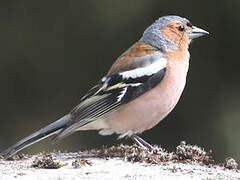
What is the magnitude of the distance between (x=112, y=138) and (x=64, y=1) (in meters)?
2.23

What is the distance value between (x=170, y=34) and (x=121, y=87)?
1045 mm

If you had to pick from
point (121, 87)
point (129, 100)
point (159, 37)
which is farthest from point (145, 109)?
point (159, 37)

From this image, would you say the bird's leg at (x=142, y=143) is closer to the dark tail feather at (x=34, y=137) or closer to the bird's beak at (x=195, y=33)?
the dark tail feather at (x=34, y=137)

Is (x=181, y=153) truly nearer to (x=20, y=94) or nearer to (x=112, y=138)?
(x=112, y=138)

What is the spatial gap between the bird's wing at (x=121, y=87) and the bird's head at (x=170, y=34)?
356 mm

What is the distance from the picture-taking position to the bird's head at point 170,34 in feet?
23.4

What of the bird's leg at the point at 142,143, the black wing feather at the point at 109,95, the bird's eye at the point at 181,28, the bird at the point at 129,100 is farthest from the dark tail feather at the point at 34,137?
the bird's eye at the point at 181,28

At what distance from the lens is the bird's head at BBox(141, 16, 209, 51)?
712cm

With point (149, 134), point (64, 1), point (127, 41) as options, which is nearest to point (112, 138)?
point (149, 134)

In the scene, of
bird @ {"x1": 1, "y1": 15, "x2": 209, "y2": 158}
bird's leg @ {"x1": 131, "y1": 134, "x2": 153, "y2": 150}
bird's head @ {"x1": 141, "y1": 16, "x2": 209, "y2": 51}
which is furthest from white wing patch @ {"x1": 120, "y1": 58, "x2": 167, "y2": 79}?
bird's leg @ {"x1": 131, "y1": 134, "x2": 153, "y2": 150}

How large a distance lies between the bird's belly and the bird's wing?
0.06 metres

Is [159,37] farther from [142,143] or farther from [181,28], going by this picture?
[142,143]

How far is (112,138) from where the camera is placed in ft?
31.7

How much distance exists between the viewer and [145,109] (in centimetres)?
654
